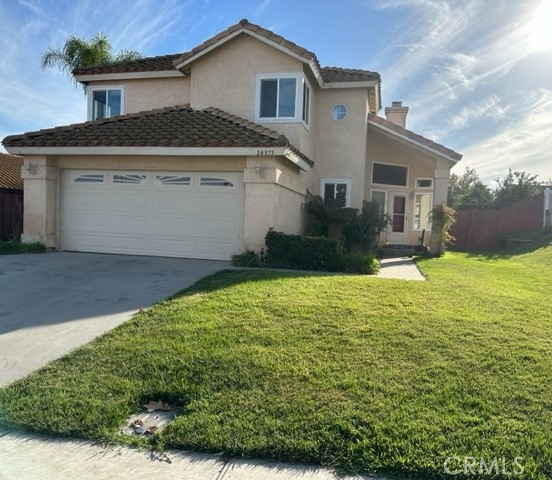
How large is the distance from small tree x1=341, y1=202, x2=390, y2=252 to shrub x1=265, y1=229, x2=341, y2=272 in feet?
8.76

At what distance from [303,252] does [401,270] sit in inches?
118

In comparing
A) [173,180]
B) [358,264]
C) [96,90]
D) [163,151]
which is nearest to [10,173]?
[96,90]

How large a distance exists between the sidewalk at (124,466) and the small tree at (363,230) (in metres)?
10.6

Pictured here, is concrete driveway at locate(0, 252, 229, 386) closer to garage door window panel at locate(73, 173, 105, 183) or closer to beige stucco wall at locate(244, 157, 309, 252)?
beige stucco wall at locate(244, 157, 309, 252)

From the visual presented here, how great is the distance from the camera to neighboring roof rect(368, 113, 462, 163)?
1507 cm

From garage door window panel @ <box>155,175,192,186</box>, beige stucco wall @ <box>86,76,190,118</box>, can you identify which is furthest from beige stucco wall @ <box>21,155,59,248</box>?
beige stucco wall @ <box>86,76,190,118</box>

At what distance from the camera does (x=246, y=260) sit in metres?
11.1

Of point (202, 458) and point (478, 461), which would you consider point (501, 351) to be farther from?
point (202, 458)

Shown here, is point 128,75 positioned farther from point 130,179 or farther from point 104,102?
point 130,179

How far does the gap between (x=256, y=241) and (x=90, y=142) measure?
558cm

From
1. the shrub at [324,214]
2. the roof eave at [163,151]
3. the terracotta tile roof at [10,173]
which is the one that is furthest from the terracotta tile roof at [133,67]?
the shrub at [324,214]

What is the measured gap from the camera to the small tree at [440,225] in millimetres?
15328

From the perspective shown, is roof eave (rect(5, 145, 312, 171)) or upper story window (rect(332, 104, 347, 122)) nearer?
roof eave (rect(5, 145, 312, 171))

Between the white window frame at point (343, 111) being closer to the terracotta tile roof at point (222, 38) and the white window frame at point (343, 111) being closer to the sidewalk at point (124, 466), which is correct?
the terracotta tile roof at point (222, 38)
